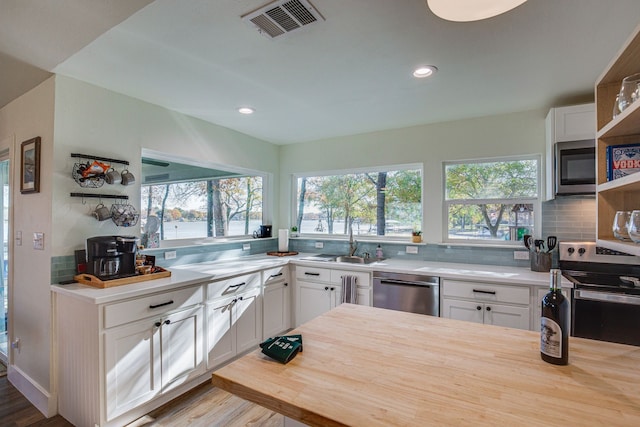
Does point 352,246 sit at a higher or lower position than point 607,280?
higher

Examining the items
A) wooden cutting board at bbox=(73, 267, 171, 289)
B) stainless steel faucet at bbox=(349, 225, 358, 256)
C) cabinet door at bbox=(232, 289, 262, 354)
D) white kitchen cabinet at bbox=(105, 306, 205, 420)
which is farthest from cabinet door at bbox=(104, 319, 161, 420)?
stainless steel faucet at bbox=(349, 225, 358, 256)

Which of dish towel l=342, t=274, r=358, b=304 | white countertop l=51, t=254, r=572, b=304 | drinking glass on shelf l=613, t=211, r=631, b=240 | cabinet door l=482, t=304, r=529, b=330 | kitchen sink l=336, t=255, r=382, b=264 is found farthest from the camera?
kitchen sink l=336, t=255, r=382, b=264

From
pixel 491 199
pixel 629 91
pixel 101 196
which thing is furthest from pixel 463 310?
pixel 101 196

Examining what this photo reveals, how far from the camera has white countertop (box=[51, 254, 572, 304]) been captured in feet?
6.53

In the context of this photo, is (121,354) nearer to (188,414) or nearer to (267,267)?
(188,414)

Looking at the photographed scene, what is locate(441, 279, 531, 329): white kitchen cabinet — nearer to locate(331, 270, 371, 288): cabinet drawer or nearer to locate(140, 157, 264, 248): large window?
locate(331, 270, 371, 288): cabinet drawer

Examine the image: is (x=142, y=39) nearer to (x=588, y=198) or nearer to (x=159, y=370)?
(x=159, y=370)

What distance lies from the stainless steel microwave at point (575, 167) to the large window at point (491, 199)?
1.48 feet

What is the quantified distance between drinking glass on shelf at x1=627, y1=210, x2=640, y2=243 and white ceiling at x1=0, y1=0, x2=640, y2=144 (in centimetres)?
111

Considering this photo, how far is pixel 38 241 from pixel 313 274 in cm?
232

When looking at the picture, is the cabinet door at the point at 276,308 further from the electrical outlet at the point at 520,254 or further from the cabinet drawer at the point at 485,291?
the electrical outlet at the point at 520,254

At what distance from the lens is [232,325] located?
276 cm

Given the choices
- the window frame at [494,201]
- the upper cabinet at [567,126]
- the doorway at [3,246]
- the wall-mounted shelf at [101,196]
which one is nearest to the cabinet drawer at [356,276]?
the window frame at [494,201]

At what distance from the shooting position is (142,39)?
5.66ft
